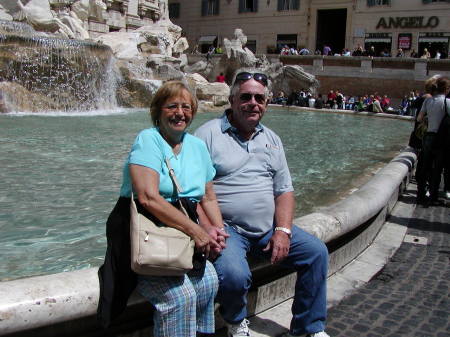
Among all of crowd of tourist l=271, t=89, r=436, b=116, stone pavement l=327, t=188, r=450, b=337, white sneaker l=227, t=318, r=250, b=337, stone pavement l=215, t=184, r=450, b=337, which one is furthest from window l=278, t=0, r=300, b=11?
white sneaker l=227, t=318, r=250, b=337

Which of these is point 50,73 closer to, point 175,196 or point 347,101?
point 175,196

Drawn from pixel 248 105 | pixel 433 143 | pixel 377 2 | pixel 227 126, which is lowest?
pixel 433 143

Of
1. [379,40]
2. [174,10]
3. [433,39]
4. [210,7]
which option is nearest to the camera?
[433,39]

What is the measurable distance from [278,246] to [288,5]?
40034 mm

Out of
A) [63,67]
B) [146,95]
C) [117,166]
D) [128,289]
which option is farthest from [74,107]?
[128,289]

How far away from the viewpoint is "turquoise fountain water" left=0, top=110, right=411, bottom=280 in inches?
160

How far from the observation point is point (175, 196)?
8.18 feet

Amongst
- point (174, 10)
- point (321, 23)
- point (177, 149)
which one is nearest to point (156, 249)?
point (177, 149)

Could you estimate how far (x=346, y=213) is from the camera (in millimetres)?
3922

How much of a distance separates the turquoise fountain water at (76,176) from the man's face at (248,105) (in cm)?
169

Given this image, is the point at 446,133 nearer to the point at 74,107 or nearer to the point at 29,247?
the point at 29,247

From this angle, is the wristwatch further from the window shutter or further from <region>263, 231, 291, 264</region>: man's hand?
the window shutter

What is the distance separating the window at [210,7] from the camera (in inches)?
1730

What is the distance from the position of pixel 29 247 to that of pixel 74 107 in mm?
13598
